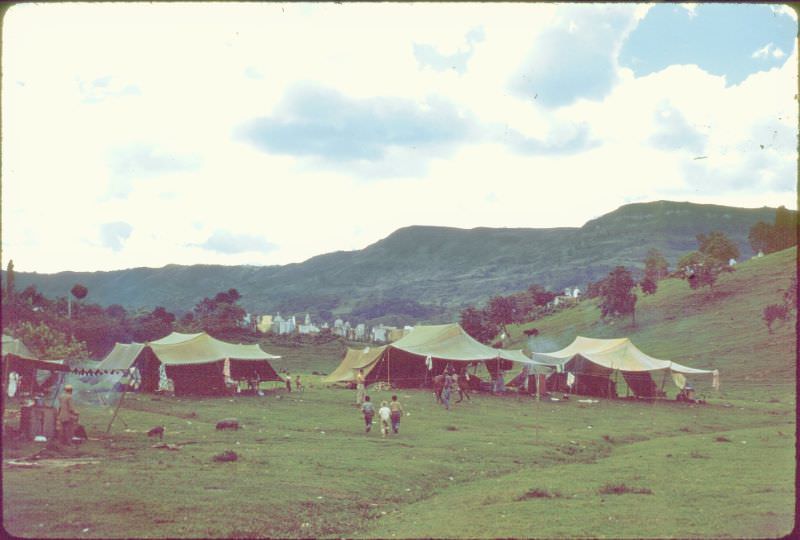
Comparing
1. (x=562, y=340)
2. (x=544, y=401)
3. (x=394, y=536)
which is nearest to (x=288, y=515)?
(x=394, y=536)

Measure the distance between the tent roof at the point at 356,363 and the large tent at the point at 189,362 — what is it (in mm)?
6923

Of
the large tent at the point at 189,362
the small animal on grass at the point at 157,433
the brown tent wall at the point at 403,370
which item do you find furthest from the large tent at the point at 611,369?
the small animal on grass at the point at 157,433

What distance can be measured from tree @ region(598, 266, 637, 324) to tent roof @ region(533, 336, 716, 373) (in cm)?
4016

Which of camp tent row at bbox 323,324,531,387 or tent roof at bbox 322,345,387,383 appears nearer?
camp tent row at bbox 323,324,531,387

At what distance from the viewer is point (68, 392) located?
1800 centimetres

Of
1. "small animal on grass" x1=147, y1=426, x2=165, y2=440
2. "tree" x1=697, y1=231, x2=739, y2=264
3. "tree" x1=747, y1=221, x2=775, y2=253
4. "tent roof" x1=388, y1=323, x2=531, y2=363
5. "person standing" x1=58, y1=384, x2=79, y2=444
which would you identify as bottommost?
"small animal on grass" x1=147, y1=426, x2=165, y2=440

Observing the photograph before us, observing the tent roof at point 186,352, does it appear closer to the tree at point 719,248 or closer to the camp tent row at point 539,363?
the camp tent row at point 539,363

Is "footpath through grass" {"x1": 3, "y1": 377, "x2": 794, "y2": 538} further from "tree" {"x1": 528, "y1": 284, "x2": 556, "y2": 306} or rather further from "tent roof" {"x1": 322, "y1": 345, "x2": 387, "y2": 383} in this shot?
"tree" {"x1": 528, "y1": 284, "x2": 556, "y2": 306}

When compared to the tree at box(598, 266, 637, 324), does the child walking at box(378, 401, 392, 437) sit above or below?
below

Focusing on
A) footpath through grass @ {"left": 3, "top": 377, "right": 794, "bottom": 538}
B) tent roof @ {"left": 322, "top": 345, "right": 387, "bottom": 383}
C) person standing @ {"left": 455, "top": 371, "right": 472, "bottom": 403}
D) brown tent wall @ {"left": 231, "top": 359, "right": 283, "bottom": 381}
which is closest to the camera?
footpath through grass @ {"left": 3, "top": 377, "right": 794, "bottom": 538}

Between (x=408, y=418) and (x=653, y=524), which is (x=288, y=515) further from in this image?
(x=408, y=418)

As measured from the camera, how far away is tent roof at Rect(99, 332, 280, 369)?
39.6 meters

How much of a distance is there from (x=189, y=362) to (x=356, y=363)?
1298 centimetres

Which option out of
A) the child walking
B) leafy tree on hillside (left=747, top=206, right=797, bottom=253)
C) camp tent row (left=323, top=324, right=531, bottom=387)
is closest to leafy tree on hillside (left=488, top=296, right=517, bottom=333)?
leafy tree on hillside (left=747, top=206, right=797, bottom=253)
